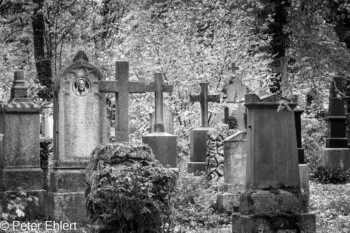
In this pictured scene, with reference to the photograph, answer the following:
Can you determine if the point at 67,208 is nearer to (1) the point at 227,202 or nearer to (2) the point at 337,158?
(1) the point at 227,202

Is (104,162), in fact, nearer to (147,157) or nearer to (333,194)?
(147,157)

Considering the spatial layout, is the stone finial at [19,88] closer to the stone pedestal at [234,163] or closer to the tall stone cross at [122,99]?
the tall stone cross at [122,99]

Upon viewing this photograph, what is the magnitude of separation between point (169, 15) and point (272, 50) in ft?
17.3

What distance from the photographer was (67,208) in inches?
515

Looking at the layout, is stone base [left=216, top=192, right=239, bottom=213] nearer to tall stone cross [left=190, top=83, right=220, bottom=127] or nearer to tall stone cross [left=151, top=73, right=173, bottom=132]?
tall stone cross [left=151, top=73, right=173, bottom=132]

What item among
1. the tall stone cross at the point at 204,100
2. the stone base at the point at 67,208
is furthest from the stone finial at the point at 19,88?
the tall stone cross at the point at 204,100

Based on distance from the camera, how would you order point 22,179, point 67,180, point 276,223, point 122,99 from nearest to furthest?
point 276,223 < point 22,179 < point 67,180 < point 122,99

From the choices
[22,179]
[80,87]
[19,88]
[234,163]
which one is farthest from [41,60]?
[234,163]

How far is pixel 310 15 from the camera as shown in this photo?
10.1m

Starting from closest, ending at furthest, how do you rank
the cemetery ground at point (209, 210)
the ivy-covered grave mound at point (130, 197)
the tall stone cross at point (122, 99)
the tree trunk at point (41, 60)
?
1. the ivy-covered grave mound at point (130, 197)
2. the cemetery ground at point (209, 210)
3. the tall stone cross at point (122, 99)
4. the tree trunk at point (41, 60)

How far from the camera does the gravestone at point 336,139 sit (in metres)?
20.5

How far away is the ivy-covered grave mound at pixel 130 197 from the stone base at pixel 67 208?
395 centimetres

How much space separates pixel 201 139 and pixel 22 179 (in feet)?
18.9

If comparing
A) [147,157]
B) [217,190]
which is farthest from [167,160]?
[147,157]
